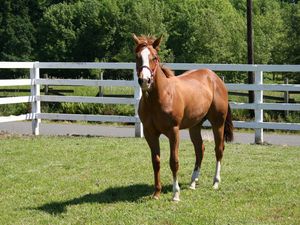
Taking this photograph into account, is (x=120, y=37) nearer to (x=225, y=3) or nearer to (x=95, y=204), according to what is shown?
(x=225, y=3)

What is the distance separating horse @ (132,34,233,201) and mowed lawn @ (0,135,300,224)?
0.37 meters

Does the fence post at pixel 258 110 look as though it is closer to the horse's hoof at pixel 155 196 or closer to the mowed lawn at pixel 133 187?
the mowed lawn at pixel 133 187

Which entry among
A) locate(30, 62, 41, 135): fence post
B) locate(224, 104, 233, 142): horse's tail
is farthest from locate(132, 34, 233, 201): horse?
locate(30, 62, 41, 135): fence post

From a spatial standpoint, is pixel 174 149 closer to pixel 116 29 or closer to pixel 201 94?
pixel 201 94

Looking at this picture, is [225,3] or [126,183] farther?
[225,3]

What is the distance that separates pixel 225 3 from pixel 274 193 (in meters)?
77.4

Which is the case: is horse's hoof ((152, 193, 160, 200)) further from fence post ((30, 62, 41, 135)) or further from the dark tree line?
the dark tree line

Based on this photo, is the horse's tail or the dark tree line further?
the dark tree line

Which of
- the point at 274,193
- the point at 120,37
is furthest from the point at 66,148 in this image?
the point at 120,37

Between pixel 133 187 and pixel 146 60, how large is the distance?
2.05 metres

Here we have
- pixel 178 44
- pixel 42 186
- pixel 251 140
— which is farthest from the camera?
pixel 178 44

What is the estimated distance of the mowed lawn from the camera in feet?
19.4

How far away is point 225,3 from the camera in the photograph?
81625mm

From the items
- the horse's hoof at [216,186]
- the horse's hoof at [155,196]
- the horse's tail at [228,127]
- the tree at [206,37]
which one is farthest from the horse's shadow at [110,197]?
the tree at [206,37]
